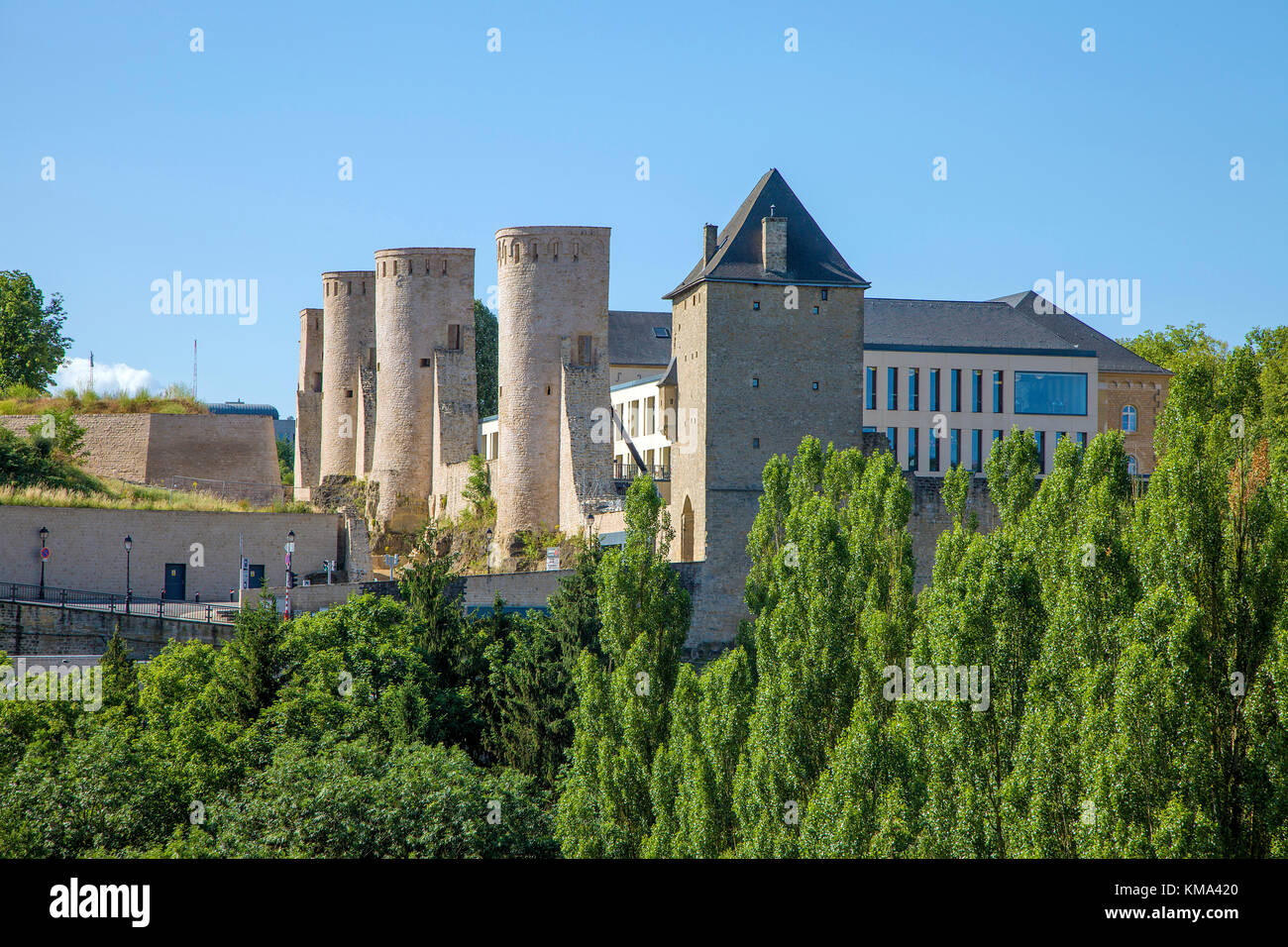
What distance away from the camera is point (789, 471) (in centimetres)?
3275

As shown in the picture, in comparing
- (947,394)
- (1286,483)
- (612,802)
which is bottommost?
(612,802)

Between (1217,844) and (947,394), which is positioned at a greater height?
(947,394)

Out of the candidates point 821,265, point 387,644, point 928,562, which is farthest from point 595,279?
point 387,644

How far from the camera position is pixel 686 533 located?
3756 centimetres

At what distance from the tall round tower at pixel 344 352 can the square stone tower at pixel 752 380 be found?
982 inches

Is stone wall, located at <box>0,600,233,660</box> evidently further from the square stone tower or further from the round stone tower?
the round stone tower


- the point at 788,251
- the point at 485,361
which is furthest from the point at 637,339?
the point at 788,251

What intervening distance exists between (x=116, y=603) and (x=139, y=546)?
10.8 ft

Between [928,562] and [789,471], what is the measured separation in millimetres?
6246

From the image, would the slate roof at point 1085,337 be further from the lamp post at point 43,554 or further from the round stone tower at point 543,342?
the lamp post at point 43,554

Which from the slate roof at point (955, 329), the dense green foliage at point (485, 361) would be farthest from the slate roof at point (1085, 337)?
the dense green foliage at point (485, 361)

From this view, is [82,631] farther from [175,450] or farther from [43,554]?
[175,450]

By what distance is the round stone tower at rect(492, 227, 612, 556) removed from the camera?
45312 millimetres
